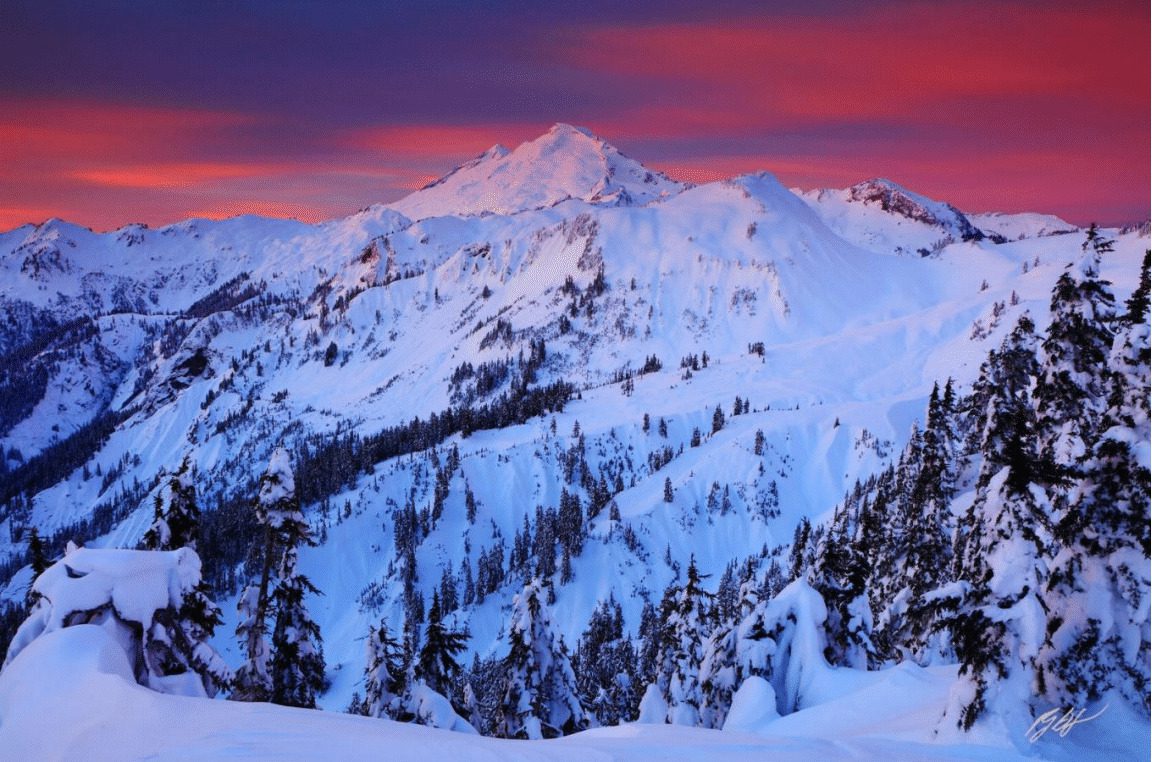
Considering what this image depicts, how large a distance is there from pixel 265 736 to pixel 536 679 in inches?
804

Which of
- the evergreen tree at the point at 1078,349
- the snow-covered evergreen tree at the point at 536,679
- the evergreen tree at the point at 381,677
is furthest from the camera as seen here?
the snow-covered evergreen tree at the point at 536,679

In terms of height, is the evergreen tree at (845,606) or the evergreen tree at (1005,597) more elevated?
the evergreen tree at (1005,597)

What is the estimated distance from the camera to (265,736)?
7266 mm

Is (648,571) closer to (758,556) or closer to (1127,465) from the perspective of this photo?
(758,556)

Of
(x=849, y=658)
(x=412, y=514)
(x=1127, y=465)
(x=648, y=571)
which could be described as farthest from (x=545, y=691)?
(x=412, y=514)

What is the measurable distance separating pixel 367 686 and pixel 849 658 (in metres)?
17.7

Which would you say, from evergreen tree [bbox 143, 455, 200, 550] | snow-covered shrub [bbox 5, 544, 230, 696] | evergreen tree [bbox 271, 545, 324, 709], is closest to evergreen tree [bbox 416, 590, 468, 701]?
evergreen tree [bbox 271, 545, 324, 709]

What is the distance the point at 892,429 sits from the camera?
14362 centimetres

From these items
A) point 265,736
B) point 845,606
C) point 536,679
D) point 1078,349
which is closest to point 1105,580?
point 1078,349

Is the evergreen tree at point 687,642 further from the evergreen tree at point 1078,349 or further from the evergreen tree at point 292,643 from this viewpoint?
the evergreen tree at point 292,643

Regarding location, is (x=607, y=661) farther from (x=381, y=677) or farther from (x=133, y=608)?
(x=133, y=608)
